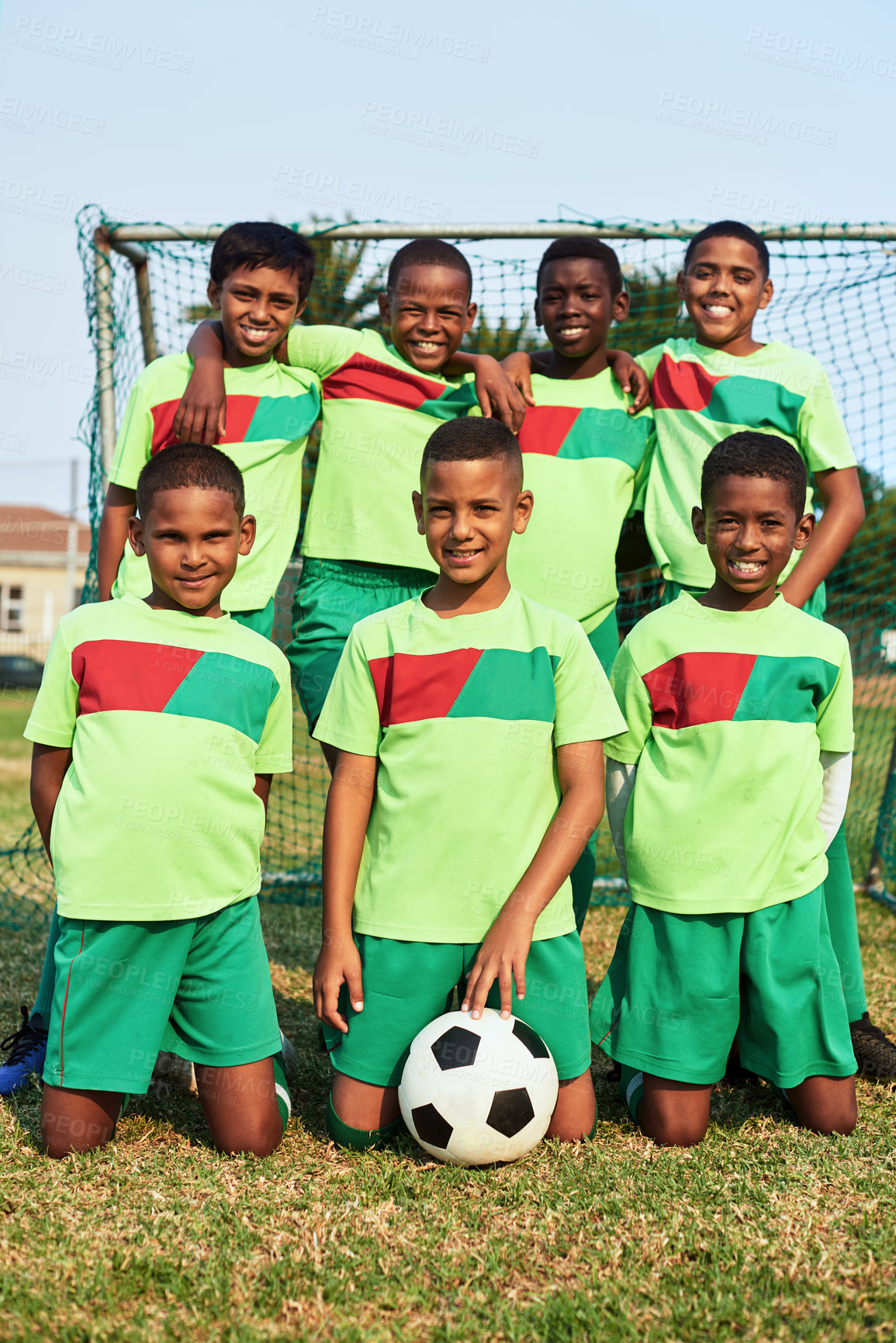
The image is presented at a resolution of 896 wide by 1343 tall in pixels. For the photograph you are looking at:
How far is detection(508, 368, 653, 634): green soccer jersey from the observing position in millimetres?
3270

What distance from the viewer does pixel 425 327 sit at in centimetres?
336

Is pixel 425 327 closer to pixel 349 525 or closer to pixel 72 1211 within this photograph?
pixel 349 525

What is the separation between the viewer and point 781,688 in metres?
2.67

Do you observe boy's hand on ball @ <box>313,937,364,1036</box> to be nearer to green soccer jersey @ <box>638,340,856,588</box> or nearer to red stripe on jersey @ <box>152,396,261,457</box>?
green soccer jersey @ <box>638,340,856,588</box>

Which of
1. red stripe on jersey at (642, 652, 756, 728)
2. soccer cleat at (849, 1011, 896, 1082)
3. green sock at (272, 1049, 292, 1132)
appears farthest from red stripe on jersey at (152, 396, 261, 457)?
soccer cleat at (849, 1011, 896, 1082)

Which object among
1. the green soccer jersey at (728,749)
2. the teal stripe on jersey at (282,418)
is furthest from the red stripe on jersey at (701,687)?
the teal stripe on jersey at (282,418)

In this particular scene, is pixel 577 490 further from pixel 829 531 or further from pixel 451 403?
A: pixel 829 531

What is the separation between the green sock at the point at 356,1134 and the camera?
2.52 meters

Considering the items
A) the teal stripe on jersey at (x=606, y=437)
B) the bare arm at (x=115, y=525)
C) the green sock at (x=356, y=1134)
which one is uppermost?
the teal stripe on jersey at (x=606, y=437)

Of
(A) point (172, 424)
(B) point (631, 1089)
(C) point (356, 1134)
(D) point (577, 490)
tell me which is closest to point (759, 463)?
(D) point (577, 490)

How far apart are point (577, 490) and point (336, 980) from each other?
5.38ft

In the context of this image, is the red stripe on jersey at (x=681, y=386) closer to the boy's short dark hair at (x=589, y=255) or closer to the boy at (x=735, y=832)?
the boy's short dark hair at (x=589, y=255)

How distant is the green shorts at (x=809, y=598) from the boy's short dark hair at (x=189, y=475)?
1294mm

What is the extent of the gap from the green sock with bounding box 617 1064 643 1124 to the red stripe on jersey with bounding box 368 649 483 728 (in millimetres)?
1017
